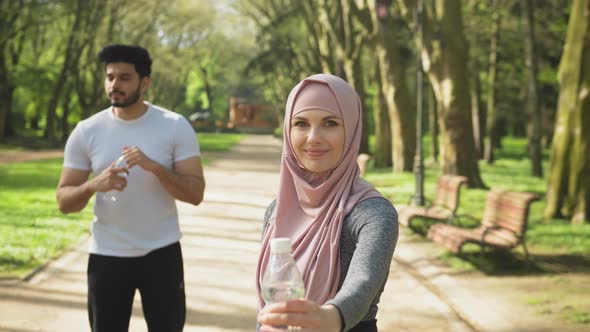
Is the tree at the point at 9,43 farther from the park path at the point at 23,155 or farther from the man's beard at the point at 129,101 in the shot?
the man's beard at the point at 129,101

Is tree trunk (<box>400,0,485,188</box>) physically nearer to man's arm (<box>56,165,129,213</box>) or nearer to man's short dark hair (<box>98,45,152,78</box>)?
man's short dark hair (<box>98,45,152,78</box>)

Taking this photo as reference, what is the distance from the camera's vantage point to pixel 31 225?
1417cm

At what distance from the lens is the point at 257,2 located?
48.4m

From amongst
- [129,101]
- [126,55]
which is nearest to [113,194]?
Answer: [129,101]

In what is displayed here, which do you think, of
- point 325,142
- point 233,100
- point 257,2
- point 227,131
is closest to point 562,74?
point 325,142

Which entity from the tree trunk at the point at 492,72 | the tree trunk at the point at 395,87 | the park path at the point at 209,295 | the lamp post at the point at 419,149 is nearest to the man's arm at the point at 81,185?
the park path at the point at 209,295

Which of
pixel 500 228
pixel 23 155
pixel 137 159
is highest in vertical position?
pixel 137 159

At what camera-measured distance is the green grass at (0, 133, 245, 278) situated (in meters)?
10.6

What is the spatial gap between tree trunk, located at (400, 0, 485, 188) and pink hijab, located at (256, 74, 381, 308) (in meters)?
16.2

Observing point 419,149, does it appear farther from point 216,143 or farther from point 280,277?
point 216,143

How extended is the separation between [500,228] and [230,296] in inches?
151

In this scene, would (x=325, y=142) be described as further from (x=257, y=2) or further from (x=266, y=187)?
(x=257, y=2)

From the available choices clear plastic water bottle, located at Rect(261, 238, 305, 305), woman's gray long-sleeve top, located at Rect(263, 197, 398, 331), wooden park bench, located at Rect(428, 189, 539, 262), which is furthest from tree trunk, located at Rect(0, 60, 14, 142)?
clear plastic water bottle, located at Rect(261, 238, 305, 305)

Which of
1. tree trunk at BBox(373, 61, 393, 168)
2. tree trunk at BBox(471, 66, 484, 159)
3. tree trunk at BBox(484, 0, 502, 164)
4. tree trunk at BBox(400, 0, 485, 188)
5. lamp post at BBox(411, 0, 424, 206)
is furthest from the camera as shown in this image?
tree trunk at BBox(471, 66, 484, 159)
